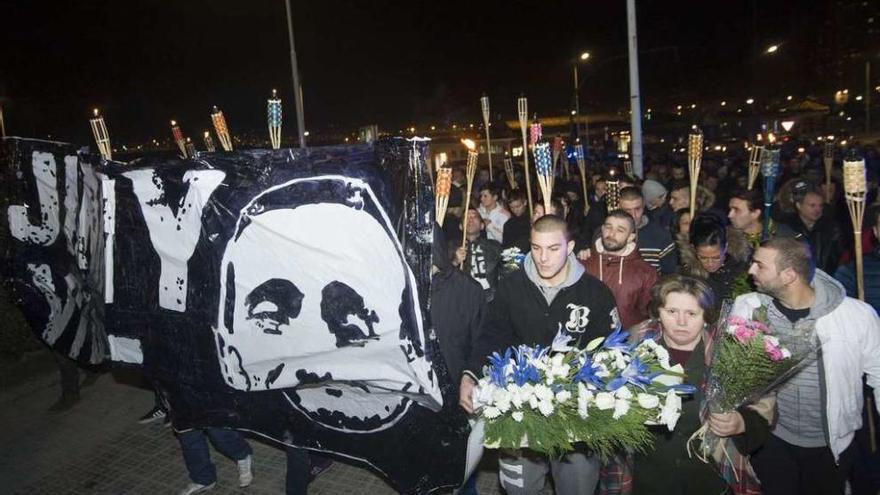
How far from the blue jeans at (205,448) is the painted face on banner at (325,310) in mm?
1098

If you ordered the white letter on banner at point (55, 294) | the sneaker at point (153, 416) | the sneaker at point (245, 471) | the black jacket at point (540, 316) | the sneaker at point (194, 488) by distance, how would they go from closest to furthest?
the black jacket at point (540, 316) → the sneaker at point (194, 488) → the sneaker at point (245, 471) → the white letter on banner at point (55, 294) → the sneaker at point (153, 416)

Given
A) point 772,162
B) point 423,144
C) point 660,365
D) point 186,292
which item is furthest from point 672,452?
point 772,162

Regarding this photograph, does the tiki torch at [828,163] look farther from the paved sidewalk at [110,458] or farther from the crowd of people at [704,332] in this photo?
the paved sidewalk at [110,458]

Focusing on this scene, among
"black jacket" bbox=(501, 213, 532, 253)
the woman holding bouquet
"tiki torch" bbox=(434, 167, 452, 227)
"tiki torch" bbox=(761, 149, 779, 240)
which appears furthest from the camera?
"black jacket" bbox=(501, 213, 532, 253)

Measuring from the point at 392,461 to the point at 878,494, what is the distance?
3.35 metres

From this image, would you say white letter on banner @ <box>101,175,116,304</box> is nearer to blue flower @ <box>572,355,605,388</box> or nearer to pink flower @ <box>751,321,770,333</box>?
blue flower @ <box>572,355,605,388</box>

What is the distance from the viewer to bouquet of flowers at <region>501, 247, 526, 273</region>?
19.1 feet

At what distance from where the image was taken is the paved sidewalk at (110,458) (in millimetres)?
5012

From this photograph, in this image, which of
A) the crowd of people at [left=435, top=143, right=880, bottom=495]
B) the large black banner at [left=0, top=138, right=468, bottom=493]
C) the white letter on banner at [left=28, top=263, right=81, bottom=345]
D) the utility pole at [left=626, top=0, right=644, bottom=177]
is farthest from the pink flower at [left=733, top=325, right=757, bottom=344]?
the utility pole at [left=626, top=0, right=644, bottom=177]

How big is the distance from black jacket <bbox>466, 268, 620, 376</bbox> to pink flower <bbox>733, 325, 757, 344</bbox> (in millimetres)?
1112

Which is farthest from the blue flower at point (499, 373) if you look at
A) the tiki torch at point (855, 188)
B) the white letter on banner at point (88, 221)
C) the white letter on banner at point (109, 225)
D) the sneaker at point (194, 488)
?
the white letter on banner at point (88, 221)

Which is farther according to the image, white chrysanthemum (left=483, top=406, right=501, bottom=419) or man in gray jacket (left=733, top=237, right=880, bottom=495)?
man in gray jacket (left=733, top=237, right=880, bottom=495)

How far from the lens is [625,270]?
4770mm

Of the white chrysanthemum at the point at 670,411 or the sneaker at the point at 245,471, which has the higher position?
the white chrysanthemum at the point at 670,411
